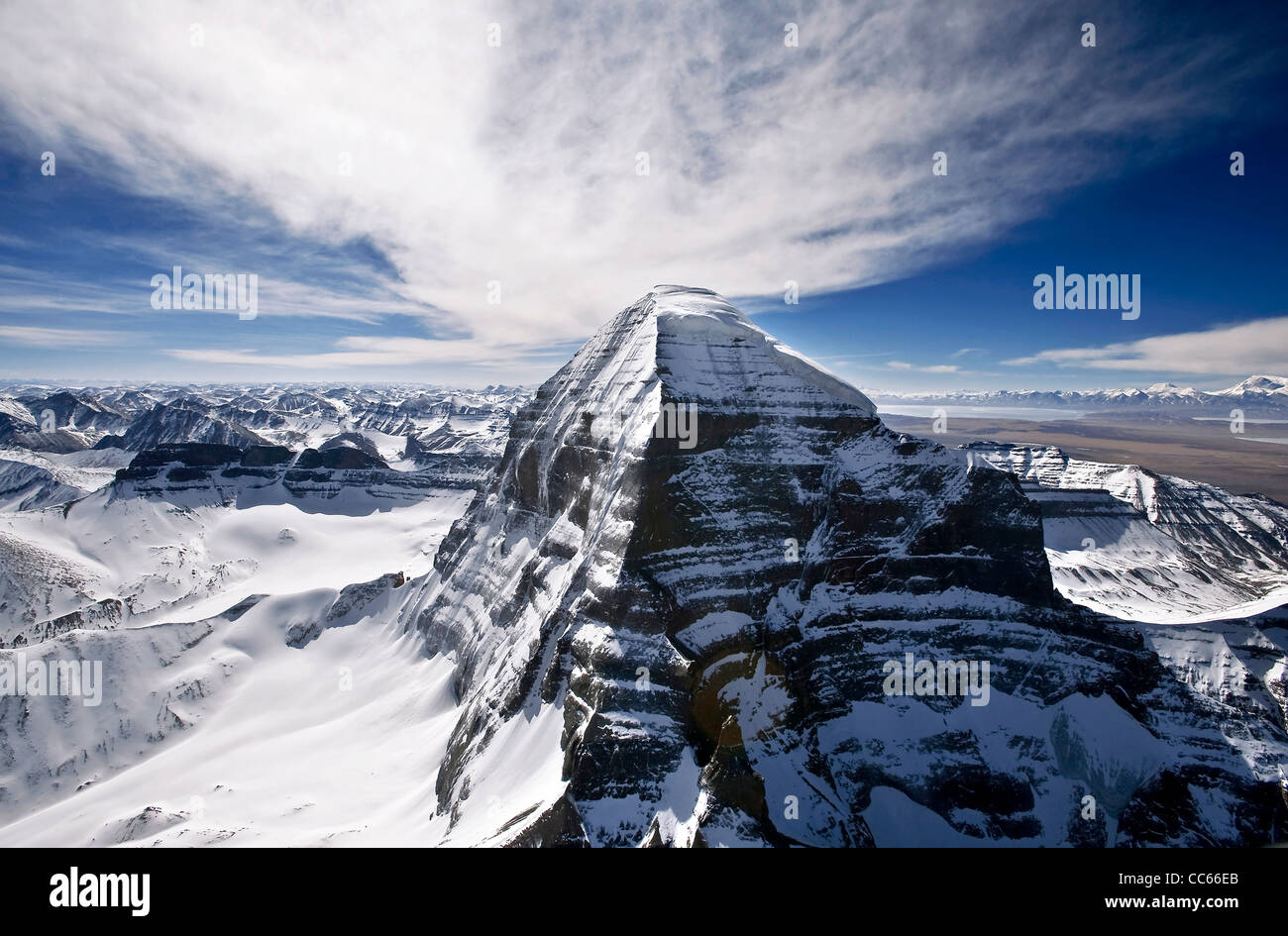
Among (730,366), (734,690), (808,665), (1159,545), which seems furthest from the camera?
(1159,545)

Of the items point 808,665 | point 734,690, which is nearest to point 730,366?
point 808,665

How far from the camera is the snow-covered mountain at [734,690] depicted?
41938 mm

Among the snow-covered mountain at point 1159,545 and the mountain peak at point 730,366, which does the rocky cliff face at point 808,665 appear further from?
the snow-covered mountain at point 1159,545

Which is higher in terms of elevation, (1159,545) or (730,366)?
(730,366)

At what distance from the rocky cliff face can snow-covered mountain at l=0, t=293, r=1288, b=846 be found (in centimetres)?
26

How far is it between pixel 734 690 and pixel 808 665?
9.43m

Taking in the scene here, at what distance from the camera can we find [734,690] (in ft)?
146

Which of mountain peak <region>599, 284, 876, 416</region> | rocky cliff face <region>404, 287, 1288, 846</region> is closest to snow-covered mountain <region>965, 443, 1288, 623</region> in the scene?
rocky cliff face <region>404, 287, 1288, 846</region>

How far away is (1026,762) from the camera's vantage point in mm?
49812

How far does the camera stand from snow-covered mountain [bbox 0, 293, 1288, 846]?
41938 mm

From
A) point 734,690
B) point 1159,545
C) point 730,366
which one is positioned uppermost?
point 730,366

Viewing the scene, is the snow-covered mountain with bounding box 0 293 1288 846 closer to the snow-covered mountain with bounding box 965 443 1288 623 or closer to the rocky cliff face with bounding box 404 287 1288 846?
the rocky cliff face with bounding box 404 287 1288 846

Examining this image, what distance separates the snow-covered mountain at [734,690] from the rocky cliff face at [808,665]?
26 cm

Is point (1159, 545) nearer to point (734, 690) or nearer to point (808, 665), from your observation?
point (808, 665)
